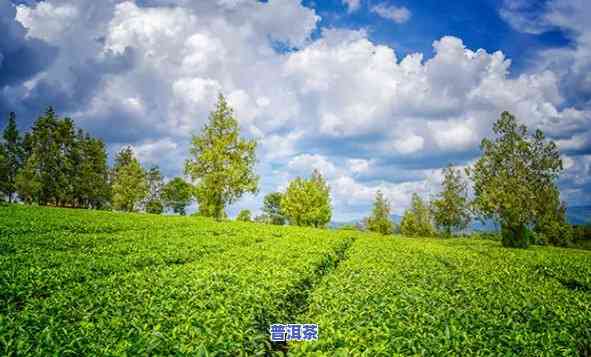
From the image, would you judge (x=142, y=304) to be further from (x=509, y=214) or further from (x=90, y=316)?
(x=509, y=214)

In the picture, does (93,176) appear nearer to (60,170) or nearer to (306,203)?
(60,170)

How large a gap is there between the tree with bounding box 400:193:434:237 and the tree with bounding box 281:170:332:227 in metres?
16.3

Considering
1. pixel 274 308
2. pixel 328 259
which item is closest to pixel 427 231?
pixel 328 259

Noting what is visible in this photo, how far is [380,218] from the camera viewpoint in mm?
74250

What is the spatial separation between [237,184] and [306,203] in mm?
30476

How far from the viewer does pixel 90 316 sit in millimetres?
6023

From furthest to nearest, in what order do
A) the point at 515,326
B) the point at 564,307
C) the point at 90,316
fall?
the point at 564,307 < the point at 515,326 < the point at 90,316

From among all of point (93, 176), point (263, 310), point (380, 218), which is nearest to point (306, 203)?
point (380, 218)

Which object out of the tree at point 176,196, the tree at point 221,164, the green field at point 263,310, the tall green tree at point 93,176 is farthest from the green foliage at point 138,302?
the tree at point 176,196

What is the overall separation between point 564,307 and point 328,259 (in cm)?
962

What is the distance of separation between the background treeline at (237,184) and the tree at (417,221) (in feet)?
0.68

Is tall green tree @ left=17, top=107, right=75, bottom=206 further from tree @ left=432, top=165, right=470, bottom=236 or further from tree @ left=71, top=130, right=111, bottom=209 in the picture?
tree @ left=432, top=165, right=470, bottom=236

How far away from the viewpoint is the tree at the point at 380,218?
2849 inches

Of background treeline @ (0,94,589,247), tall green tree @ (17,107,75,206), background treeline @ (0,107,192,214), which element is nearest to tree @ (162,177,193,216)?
background treeline @ (0,94,589,247)
